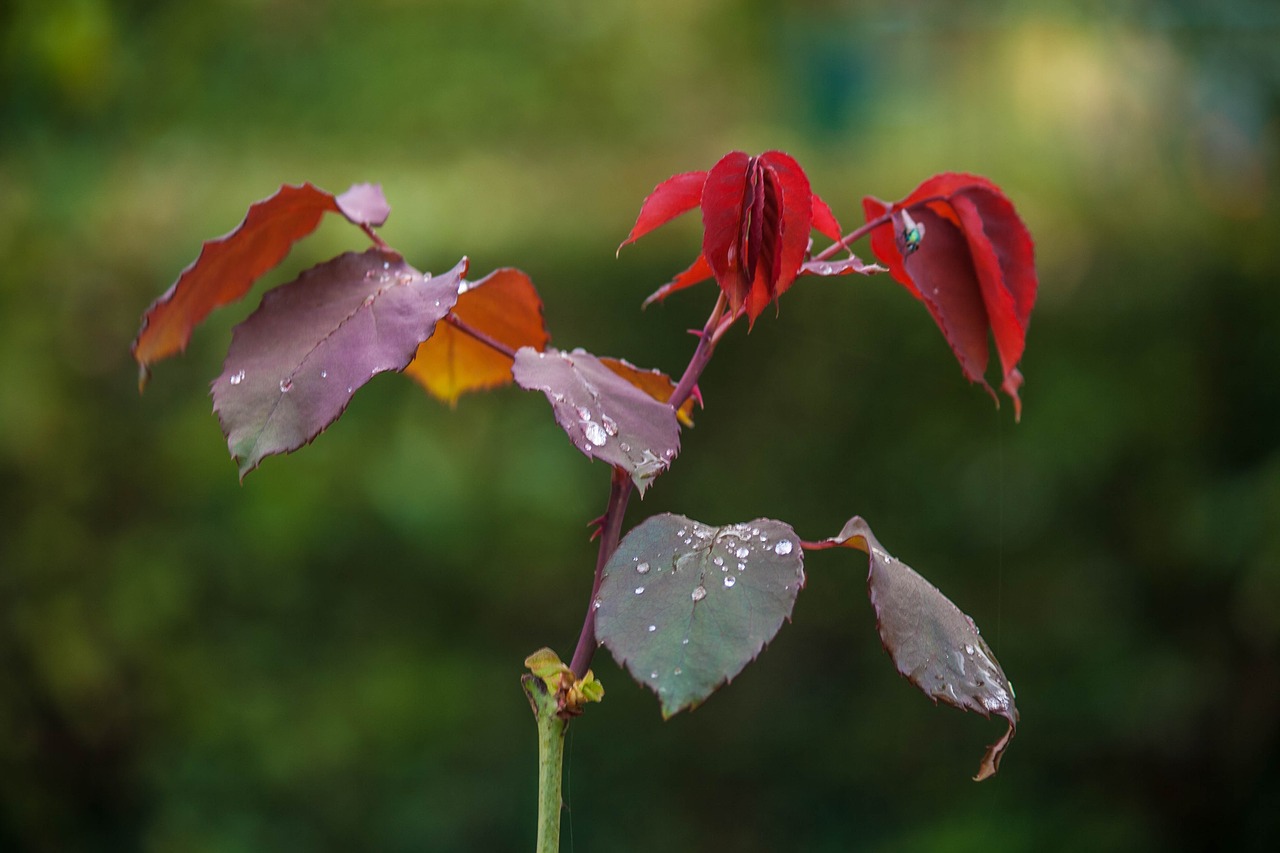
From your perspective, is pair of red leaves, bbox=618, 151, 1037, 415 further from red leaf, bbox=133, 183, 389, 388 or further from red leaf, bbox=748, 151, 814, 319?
red leaf, bbox=133, 183, 389, 388

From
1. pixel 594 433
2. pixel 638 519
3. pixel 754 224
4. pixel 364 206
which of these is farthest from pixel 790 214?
pixel 638 519

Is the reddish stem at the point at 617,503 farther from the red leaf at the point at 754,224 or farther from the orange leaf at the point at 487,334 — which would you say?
the orange leaf at the point at 487,334

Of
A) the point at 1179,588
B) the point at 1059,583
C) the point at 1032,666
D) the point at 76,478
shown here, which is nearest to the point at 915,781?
the point at 1032,666

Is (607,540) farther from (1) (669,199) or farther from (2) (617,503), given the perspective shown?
(1) (669,199)

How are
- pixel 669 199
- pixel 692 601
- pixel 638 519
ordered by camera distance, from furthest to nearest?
1. pixel 638 519
2. pixel 669 199
3. pixel 692 601

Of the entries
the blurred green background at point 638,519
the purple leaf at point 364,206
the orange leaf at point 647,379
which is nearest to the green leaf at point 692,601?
the orange leaf at point 647,379

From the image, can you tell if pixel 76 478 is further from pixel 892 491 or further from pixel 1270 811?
pixel 1270 811
